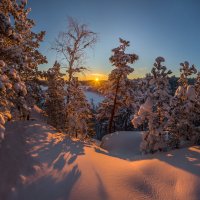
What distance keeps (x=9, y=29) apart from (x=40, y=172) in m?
7.00

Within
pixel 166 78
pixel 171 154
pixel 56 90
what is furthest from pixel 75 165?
pixel 56 90

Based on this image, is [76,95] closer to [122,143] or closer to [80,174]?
[122,143]

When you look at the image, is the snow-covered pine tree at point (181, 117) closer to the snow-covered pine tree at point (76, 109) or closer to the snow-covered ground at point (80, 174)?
the snow-covered ground at point (80, 174)

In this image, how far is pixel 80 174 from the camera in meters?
12.2

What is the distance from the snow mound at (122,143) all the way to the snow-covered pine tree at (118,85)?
8.08ft

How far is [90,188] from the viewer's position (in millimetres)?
10906

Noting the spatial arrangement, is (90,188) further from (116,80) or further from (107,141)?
(116,80)

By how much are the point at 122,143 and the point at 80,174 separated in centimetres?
1588

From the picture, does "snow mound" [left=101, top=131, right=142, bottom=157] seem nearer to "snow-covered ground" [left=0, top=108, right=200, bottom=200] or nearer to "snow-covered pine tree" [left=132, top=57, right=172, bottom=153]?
"snow-covered pine tree" [left=132, top=57, right=172, bottom=153]

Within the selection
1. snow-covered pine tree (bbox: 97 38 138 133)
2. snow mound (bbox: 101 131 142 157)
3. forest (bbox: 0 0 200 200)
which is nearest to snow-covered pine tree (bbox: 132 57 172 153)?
forest (bbox: 0 0 200 200)

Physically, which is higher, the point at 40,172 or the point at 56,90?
the point at 56,90

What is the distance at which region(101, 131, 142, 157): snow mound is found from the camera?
26062 mm

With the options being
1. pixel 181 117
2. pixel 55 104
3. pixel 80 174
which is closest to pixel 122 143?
pixel 55 104

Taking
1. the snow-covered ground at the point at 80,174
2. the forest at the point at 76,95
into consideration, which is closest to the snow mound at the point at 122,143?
the forest at the point at 76,95
